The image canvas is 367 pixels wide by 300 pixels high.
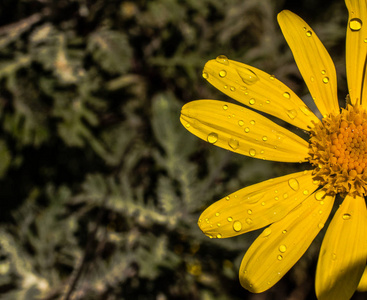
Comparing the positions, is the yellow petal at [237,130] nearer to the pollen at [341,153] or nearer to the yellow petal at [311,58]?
the pollen at [341,153]

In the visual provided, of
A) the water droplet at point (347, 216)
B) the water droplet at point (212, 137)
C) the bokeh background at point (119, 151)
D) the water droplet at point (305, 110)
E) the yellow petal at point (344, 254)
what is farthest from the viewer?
the bokeh background at point (119, 151)

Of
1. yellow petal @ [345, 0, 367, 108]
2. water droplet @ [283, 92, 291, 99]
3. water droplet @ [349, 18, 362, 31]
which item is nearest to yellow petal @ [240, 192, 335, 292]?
water droplet @ [283, 92, 291, 99]

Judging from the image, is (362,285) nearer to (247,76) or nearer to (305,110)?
(305,110)

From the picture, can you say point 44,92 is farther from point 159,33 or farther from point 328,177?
point 328,177

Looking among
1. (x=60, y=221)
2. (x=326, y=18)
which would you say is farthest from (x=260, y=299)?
(x=326, y=18)

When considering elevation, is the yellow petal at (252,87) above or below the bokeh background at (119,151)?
above

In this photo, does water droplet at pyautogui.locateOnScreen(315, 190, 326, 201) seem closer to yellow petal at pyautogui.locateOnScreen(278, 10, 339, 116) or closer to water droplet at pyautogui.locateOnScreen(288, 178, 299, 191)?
water droplet at pyautogui.locateOnScreen(288, 178, 299, 191)

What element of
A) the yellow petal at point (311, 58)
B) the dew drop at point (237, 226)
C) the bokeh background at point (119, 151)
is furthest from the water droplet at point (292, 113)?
the bokeh background at point (119, 151)
